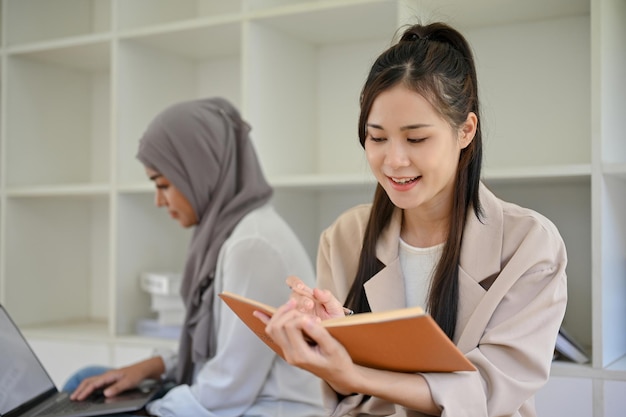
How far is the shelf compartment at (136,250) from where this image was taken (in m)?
2.44

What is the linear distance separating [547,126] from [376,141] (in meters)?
0.96

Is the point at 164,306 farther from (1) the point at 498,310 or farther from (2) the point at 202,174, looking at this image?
(1) the point at 498,310

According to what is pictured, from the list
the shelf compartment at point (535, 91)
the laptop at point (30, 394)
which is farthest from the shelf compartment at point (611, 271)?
the laptop at point (30, 394)

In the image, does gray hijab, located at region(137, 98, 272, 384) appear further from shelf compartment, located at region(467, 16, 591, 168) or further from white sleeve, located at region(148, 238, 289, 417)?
shelf compartment, located at region(467, 16, 591, 168)

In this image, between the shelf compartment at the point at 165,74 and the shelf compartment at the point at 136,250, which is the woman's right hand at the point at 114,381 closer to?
the shelf compartment at the point at 136,250

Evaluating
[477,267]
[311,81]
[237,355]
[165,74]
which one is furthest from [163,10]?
[477,267]

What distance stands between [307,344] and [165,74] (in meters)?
1.77

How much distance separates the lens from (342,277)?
145 centimetres

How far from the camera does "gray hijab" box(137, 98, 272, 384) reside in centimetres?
195

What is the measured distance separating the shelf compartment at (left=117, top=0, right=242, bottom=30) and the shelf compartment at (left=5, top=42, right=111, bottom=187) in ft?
0.39

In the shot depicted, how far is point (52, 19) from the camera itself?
2.81 m

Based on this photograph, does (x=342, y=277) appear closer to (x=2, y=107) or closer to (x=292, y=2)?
(x=292, y=2)

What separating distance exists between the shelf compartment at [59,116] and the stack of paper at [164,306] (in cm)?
68

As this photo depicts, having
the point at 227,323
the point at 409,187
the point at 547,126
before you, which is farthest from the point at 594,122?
the point at 227,323
